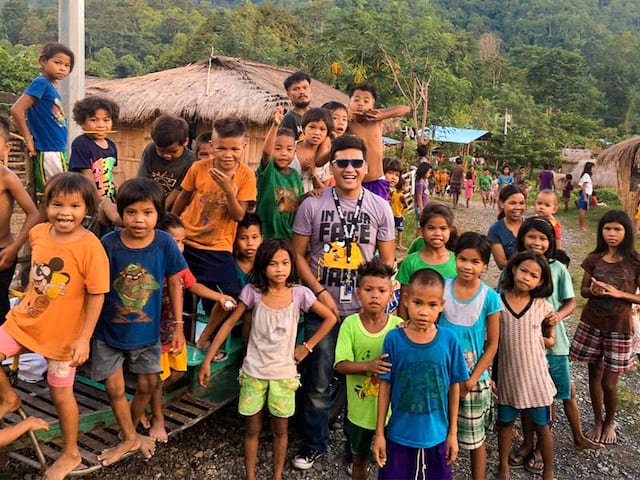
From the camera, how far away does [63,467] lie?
2951mm

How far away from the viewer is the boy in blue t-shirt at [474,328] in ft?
11.1

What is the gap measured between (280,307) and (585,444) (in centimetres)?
259

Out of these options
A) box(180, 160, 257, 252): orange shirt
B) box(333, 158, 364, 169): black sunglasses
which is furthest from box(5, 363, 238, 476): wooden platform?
box(333, 158, 364, 169): black sunglasses

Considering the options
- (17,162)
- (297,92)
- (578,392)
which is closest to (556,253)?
(578,392)

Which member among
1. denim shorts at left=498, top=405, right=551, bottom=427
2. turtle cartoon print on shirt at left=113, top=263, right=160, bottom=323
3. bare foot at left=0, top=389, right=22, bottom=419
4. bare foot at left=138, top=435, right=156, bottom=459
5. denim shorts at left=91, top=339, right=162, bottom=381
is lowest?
bare foot at left=138, top=435, right=156, bottom=459

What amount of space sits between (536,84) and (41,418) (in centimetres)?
5349

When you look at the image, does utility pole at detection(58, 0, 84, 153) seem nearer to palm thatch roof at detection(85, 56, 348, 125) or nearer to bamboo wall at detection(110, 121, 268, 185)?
palm thatch roof at detection(85, 56, 348, 125)

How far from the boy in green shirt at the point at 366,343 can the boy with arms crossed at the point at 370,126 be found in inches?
60.7

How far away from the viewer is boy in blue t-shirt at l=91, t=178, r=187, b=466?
3127 millimetres

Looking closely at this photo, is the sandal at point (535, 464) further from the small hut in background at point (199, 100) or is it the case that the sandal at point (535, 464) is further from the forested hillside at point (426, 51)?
the forested hillside at point (426, 51)

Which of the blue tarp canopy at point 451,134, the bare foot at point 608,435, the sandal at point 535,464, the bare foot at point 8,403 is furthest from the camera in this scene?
the blue tarp canopy at point 451,134

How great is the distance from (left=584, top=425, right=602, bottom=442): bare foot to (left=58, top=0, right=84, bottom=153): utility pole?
193 inches

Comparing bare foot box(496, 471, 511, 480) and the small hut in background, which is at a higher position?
the small hut in background

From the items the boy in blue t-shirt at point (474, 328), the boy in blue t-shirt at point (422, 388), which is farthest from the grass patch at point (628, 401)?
the boy in blue t-shirt at point (422, 388)
